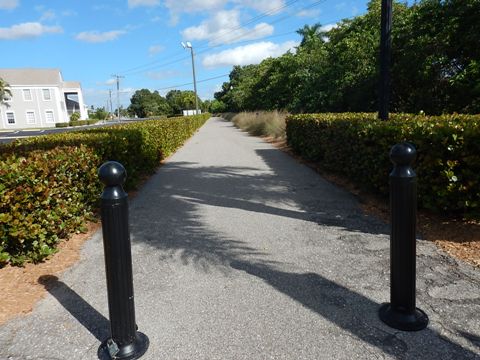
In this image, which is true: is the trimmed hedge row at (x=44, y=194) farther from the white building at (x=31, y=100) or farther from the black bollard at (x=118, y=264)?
the white building at (x=31, y=100)

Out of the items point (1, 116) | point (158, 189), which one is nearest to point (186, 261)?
point (158, 189)

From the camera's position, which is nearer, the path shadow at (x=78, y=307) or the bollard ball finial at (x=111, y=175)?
the bollard ball finial at (x=111, y=175)

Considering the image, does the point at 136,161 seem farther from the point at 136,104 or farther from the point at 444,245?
the point at 136,104

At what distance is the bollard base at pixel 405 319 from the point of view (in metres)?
2.68

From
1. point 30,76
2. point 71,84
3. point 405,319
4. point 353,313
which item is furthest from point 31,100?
point 405,319

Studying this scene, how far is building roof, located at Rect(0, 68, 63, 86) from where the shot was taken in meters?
62.9

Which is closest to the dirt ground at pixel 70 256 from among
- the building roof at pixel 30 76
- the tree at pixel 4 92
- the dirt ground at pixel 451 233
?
the dirt ground at pixel 451 233

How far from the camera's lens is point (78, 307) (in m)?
3.12

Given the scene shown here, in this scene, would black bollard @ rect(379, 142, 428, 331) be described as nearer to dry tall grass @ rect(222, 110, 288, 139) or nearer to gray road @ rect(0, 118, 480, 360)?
gray road @ rect(0, 118, 480, 360)

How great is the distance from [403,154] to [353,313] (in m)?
1.24

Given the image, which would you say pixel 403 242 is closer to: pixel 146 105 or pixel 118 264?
pixel 118 264

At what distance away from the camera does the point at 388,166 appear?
5.52 metres

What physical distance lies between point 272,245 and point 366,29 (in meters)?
16.1

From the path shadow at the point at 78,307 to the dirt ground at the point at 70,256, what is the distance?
9cm
